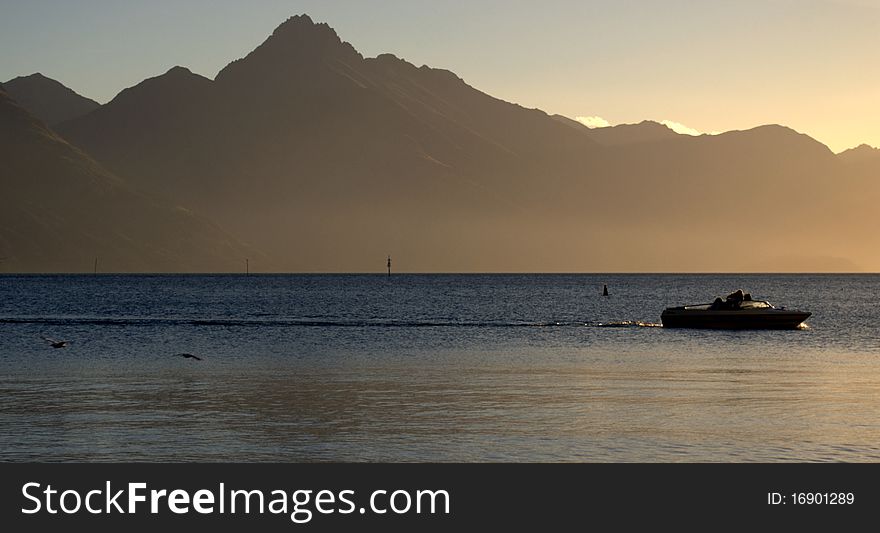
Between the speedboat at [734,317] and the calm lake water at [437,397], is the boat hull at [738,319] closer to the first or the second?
the speedboat at [734,317]

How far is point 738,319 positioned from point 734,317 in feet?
1.09

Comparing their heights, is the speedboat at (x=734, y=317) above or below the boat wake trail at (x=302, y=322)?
above

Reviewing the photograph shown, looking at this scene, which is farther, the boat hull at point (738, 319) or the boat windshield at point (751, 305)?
the boat windshield at point (751, 305)

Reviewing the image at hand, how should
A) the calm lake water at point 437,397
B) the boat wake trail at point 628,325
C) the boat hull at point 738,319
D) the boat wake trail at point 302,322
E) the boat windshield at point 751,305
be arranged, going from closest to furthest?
Answer: the calm lake water at point 437,397 → the boat hull at point 738,319 → the boat windshield at point 751,305 → the boat wake trail at point 302,322 → the boat wake trail at point 628,325

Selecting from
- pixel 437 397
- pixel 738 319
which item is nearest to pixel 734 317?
pixel 738 319

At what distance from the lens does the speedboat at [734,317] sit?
90.9 metres

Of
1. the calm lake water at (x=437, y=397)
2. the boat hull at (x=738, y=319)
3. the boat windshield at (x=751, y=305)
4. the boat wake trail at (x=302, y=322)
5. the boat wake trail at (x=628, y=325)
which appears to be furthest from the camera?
the boat wake trail at (x=628, y=325)

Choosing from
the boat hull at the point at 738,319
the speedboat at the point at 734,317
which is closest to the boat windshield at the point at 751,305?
the speedboat at the point at 734,317

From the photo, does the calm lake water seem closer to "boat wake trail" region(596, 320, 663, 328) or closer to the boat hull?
the boat hull

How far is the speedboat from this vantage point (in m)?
90.9

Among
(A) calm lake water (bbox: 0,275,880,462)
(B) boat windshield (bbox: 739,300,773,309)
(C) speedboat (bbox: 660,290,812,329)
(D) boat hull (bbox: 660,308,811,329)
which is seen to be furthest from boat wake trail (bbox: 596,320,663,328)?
(A) calm lake water (bbox: 0,275,880,462)

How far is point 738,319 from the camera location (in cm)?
9088
